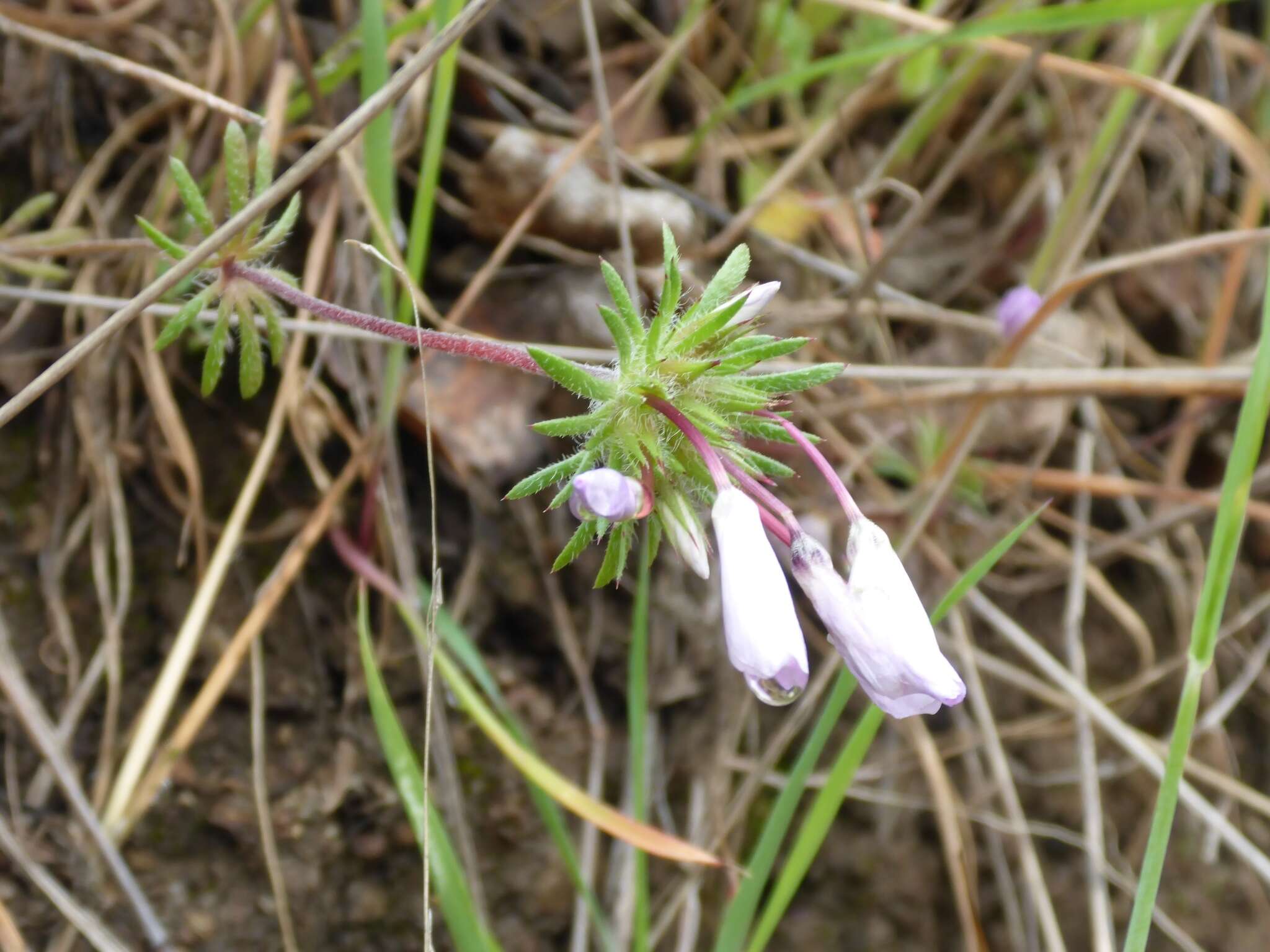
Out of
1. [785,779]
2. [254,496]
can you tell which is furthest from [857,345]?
[254,496]

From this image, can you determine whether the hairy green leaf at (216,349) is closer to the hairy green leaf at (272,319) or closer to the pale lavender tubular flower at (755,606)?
the hairy green leaf at (272,319)

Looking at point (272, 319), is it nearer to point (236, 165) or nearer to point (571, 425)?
point (236, 165)

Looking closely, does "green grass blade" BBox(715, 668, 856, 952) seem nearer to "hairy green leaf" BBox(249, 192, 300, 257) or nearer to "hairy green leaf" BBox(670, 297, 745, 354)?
"hairy green leaf" BBox(670, 297, 745, 354)

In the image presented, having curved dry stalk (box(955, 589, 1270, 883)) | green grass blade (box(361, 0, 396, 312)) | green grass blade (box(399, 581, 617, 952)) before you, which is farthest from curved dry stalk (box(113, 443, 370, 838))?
curved dry stalk (box(955, 589, 1270, 883))

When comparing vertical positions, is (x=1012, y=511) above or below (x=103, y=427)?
below

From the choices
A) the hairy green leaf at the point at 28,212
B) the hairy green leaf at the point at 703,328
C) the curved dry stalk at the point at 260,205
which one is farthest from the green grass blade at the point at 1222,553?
the hairy green leaf at the point at 28,212

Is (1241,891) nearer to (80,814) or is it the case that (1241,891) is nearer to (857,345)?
(857,345)
